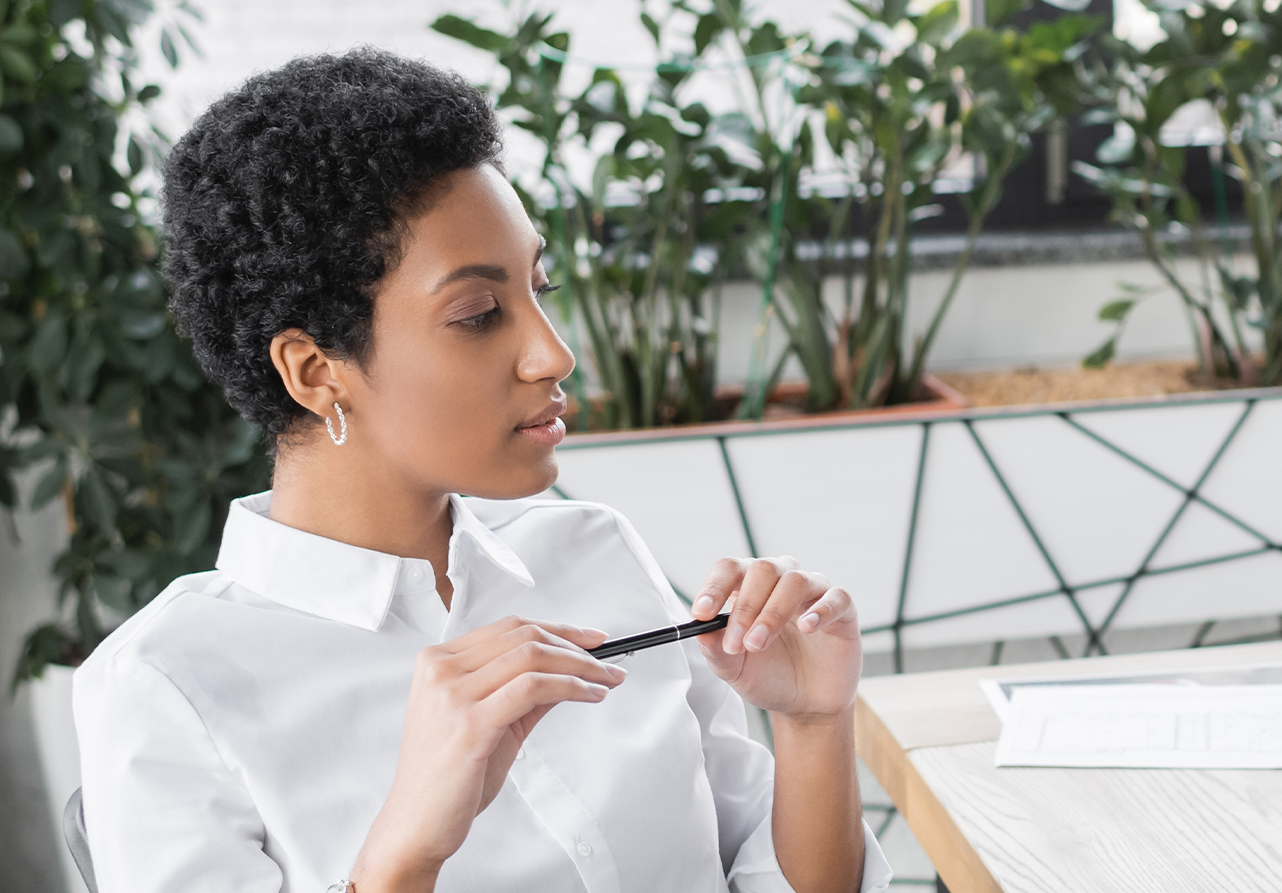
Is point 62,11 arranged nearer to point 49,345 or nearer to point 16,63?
point 16,63

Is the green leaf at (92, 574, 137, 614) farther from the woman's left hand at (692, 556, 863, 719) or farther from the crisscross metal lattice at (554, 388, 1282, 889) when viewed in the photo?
the woman's left hand at (692, 556, 863, 719)

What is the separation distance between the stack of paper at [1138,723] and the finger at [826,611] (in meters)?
0.21

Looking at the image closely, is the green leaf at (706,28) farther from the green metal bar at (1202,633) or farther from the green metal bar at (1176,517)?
the green metal bar at (1202,633)

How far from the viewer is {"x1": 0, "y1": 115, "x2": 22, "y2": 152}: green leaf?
145 centimetres

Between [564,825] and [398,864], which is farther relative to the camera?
[564,825]

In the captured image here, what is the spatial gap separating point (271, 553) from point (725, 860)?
1.51 feet

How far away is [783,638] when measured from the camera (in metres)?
0.89

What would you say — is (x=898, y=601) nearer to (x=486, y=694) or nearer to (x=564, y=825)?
(x=564, y=825)

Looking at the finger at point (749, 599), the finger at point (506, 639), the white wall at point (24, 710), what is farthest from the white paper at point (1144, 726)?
the white wall at point (24, 710)

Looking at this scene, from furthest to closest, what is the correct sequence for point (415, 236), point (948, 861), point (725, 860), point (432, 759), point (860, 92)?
1. point (860, 92)
2. point (725, 860)
3. point (948, 861)
4. point (415, 236)
5. point (432, 759)

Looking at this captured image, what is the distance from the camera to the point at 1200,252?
188 centimetres

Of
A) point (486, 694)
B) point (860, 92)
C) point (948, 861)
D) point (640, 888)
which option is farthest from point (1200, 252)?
point (486, 694)

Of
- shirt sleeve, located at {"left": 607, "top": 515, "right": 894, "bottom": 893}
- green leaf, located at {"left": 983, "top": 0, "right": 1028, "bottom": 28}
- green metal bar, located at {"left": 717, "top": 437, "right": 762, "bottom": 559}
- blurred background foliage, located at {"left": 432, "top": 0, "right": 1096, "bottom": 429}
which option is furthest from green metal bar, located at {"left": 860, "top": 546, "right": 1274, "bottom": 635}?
green leaf, located at {"left": 983, "top": 0, "right": 1028, "bottom": 28}

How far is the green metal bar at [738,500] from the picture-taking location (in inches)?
57.7
